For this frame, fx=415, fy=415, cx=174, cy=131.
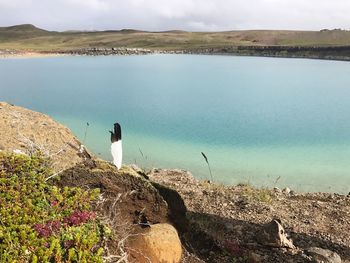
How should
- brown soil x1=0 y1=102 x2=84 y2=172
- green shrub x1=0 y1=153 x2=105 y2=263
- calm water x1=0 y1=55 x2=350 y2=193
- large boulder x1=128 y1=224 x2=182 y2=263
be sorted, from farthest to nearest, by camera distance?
1. calm water x1=0 y1=55 x2=350 y2=193
2. brown soil x1=0 y1=102 x2=84 y2=172
3. large boulder x1=128 y1=224 x2=182 y2=263
4. green shrub x1=0 y1=153 x2=105 y2=263

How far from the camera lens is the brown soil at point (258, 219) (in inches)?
275

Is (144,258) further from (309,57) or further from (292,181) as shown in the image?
(309,57)

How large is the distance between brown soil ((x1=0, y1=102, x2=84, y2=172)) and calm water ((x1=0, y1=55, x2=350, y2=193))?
375cm

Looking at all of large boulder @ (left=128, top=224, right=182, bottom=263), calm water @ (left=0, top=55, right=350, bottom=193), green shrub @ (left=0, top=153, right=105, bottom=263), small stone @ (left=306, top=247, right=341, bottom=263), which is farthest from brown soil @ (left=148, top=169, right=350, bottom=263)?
calm water @ (left=0, top=55, right=350, bottom=193)

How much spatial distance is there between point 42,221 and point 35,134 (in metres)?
7.79

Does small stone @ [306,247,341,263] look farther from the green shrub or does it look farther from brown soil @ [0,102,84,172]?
brown soil @ [0,102,84,172]

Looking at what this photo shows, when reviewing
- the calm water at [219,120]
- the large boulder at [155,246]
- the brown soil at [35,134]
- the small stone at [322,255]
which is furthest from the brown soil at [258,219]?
the calm water at [219,120]

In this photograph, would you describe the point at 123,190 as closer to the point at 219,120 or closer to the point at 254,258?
the point at 254,258

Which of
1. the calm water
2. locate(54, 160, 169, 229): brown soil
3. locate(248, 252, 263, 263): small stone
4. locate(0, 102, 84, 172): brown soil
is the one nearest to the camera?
locate(54, 160, 169, 229): brown soil

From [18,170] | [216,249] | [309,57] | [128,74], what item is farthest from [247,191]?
[309,57]

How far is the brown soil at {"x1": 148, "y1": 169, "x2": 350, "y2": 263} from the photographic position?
6.99m

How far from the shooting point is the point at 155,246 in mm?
5453

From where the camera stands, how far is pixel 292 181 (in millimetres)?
15094

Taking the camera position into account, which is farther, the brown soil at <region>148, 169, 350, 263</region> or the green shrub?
the brown soil at <region>148, 169, 350, 263</region>
